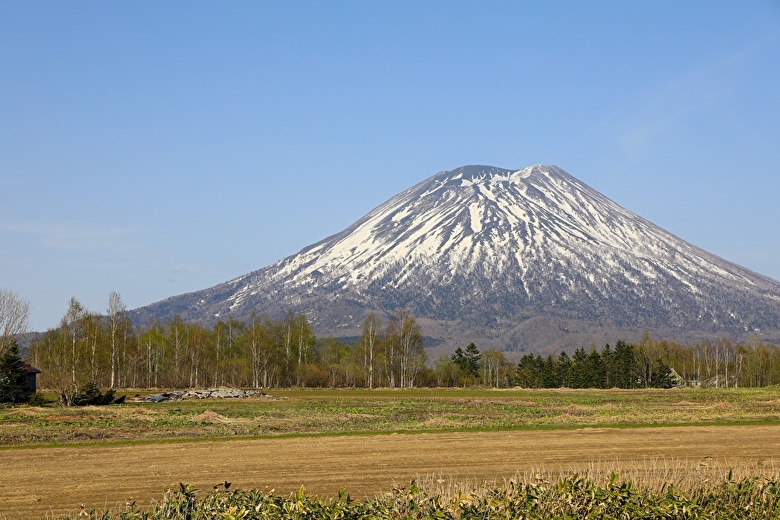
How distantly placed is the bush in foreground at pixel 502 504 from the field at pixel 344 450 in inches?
50.0

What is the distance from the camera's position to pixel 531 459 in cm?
2750

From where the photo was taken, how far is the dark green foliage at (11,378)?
65.6 metres

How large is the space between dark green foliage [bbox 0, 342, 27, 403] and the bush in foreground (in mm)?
61654

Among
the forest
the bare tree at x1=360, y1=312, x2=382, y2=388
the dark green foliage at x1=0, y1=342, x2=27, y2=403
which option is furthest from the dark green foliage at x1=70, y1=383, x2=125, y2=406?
the bare tree at x1=360, y1=312, x2=382, y2=388

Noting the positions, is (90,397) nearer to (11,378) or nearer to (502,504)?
(11,378)

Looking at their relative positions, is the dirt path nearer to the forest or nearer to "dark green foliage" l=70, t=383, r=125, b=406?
"dark green foliage" l=70, t=383, r=125, b=406

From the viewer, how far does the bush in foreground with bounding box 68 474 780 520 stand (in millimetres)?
9883

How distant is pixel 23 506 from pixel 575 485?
48.4 feet

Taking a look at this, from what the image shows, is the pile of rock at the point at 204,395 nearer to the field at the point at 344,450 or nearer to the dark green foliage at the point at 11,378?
the dark green foliage at the point at 11,378

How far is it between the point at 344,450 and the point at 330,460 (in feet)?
10.6

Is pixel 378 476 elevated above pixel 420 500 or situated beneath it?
situated beneath

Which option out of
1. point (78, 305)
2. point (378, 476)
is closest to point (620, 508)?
point (378, 476)

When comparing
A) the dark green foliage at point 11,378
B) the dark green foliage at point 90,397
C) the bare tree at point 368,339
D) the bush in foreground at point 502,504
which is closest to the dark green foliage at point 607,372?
the bare tree at point 368,339

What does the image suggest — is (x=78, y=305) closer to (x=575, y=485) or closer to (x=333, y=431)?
(x=333, y=431)
